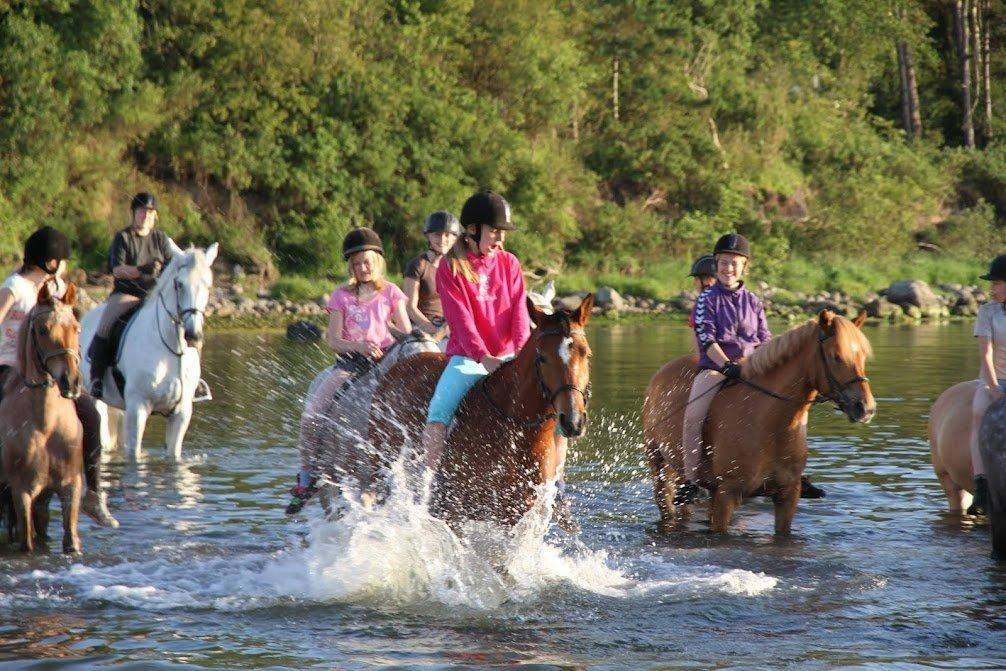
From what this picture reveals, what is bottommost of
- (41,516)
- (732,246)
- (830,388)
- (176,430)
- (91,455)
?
(41,516)

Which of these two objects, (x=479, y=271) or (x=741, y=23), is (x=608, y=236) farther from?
(x=479, y=271)

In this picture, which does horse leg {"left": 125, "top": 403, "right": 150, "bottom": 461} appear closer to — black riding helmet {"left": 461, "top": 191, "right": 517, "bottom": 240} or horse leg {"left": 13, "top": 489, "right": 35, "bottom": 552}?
horse leg {"left": 13, "top": 489, "right": 35, "bottom": 552}

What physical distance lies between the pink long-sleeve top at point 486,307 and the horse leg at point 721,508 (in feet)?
7.44

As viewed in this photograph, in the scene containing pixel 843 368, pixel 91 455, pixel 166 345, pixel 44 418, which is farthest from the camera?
pixel 166 345

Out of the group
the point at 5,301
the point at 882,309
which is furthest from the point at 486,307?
the point at 882,309

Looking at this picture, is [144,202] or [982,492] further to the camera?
[144,202]

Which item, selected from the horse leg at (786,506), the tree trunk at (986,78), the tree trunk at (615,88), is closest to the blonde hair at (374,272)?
the horse leg at (786,506)

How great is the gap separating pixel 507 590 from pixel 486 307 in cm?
164

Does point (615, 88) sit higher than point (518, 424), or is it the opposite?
point (615, 88)

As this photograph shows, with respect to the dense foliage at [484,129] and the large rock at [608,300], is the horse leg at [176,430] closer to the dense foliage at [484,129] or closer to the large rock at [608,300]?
the dense foliage at [484,129]

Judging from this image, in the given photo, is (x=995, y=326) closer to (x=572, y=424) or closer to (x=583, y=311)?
(x=583, y=311)

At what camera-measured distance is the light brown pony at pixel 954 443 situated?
10.3 m

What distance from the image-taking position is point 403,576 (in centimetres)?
784

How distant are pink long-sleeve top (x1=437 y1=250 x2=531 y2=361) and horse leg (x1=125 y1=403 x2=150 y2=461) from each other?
18.0 feet
